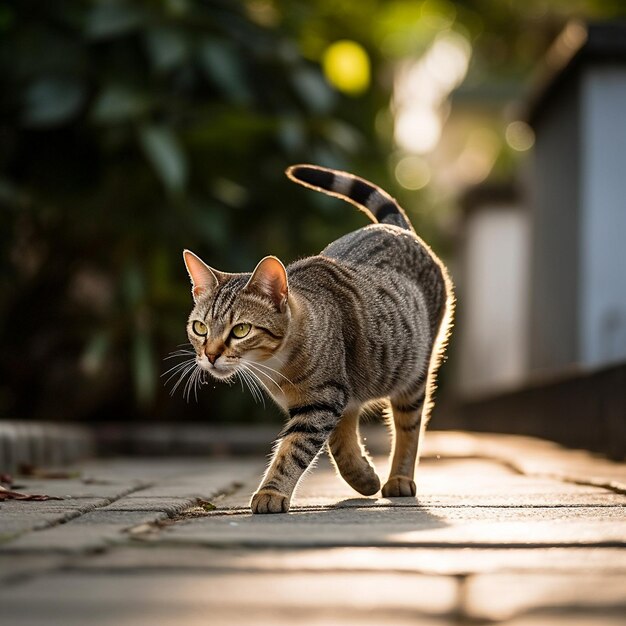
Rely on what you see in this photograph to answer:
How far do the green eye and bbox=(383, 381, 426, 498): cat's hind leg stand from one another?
2.43ft

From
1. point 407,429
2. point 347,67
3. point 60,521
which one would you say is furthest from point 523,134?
point 60,521

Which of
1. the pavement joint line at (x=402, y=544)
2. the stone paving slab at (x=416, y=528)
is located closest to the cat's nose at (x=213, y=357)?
the stone paving slab at (x=416, y=528)

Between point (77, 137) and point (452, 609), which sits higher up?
point (77, 137)

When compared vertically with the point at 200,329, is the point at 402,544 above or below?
below

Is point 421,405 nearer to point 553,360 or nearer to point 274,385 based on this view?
point 274,385

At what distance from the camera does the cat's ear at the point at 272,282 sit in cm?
375

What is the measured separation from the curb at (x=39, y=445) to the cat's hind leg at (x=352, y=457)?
1.73m

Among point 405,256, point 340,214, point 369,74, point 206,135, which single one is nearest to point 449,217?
point 369,74

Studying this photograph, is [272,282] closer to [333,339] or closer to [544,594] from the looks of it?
[333,339]

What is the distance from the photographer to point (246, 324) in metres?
3.73

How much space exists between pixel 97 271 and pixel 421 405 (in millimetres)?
5593

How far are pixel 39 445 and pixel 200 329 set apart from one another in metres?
2.22

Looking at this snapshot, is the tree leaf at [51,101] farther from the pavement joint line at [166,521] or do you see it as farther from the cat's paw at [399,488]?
the cat's paw at [399,488]

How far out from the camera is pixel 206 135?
8227 mm
